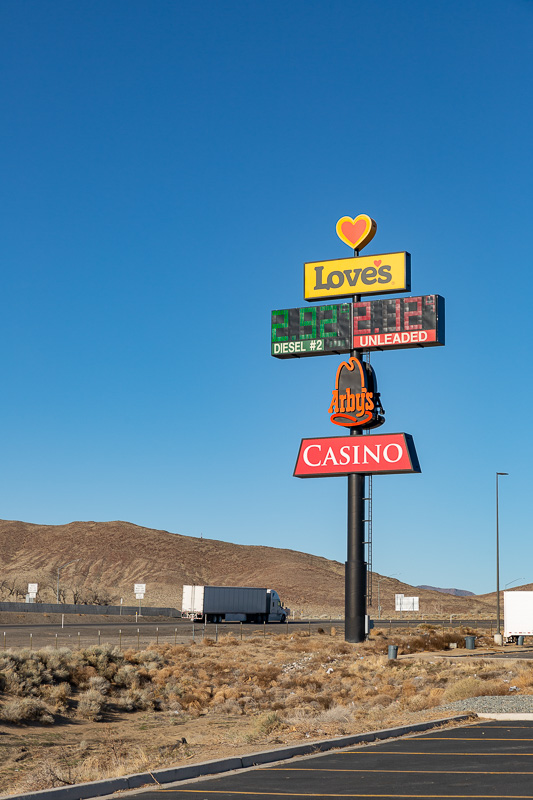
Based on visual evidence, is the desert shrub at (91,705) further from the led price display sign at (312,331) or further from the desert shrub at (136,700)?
the led price display sign at (312,331)

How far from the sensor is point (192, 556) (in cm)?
18350

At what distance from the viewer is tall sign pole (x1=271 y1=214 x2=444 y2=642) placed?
1865 inches

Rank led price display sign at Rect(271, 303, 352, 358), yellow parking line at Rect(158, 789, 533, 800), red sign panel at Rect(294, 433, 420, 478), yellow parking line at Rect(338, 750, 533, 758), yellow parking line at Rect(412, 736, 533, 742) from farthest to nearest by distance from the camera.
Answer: led price display sign at Rect(271, 303, 352, 358), red sign panel at Rect(294, 433, 420, 478), yellow parking line at Rect(412, 736, 533, 742), yellow parking line at Rect(338, 750, 533, 758), yellow parking line at Rect(158, 789, 533, 800)

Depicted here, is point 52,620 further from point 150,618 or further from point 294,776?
point 294,776

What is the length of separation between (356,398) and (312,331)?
4.67 meters

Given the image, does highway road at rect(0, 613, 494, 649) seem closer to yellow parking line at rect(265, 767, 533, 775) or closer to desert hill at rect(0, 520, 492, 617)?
yellow parking line at rect(265, 767, 533, 775)

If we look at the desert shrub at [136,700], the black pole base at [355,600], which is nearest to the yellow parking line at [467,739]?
the desert shrub at [136,700]

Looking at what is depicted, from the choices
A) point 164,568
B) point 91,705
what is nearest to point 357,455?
point 91,705

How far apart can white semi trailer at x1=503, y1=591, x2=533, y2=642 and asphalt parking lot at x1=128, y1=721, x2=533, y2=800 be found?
40.4 metres

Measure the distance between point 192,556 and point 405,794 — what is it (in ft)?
571

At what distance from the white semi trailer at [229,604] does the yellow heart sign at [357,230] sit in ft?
128

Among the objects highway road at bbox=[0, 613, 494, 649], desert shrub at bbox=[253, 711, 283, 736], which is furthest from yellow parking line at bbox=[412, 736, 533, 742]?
highway road at bbox=[0, 613, 494, 649]

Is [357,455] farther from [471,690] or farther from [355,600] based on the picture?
[471,690]

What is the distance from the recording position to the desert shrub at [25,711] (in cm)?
2831
